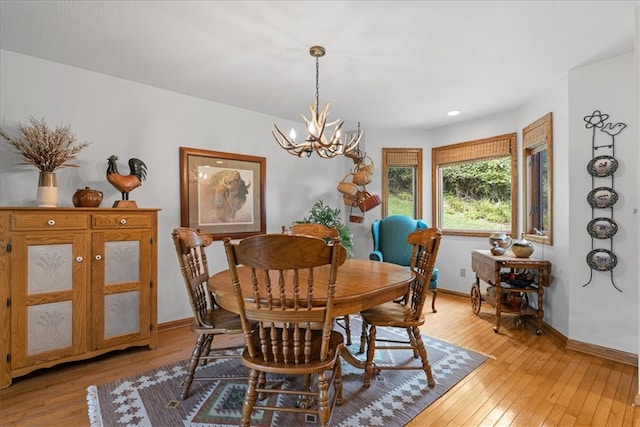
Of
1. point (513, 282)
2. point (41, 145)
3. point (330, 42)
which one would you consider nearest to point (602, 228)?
point (513, 282)

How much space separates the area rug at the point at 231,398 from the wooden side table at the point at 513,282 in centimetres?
93

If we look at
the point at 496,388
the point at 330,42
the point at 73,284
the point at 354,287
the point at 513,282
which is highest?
the point at 330,42

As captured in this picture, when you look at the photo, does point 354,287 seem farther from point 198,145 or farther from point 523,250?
point 198,145

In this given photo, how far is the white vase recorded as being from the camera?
2.36m

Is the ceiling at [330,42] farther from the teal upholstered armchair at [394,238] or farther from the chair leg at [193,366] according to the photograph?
the chair leg at [193,366]

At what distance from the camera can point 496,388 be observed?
212 centimetres

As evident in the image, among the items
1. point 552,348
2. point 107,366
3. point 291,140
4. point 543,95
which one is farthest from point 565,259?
point 107,366

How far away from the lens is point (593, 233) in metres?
2.65

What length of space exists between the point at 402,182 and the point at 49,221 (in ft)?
13.7

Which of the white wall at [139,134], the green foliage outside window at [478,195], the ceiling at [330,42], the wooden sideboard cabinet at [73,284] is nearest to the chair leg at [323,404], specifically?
the wooden sideboard cabinet at [73,284]

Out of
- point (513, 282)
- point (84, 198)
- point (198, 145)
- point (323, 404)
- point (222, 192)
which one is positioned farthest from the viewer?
point (222, 192)

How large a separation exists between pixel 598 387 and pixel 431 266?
146 centimetres

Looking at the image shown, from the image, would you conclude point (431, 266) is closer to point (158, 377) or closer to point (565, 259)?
point (565, 259)

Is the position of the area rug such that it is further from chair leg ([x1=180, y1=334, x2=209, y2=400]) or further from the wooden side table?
the wooden side table
